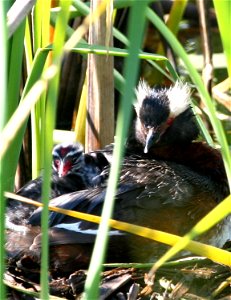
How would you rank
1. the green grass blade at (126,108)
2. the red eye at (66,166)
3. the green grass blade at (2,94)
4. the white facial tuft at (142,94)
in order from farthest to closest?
the white facial tuft at (142,94)
the red eye at (66,166)
the green grass blade at (2,94)
the green grass blade at (126,108)

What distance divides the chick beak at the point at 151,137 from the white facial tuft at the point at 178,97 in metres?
0.22

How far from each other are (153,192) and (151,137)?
18.9 inches

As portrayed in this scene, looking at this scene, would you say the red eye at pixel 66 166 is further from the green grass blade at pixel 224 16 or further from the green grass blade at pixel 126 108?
the green grass blade at pixel 126 108

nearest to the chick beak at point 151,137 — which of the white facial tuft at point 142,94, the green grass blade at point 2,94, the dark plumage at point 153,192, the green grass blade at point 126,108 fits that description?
the dark plumage at point 153,192

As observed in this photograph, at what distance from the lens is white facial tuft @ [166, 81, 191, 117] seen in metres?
4.70

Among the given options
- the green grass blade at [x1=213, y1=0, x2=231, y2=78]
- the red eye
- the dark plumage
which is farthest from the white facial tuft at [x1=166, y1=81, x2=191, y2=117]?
the green grass blade at [x1=213, y1=0, x2=231, y2=78]

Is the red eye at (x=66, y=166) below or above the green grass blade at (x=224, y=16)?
below

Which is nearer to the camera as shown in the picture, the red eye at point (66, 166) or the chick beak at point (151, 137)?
the red eye at point (66, 166)

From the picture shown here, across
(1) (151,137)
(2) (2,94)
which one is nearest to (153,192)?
(1) (151,137)

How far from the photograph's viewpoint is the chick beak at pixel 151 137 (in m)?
4.46

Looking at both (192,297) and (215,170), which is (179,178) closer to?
(215,170)

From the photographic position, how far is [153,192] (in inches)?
163

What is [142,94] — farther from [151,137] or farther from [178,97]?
[151,137]

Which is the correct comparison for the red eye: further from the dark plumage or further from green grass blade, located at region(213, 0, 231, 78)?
green grass blade, located at region(213, 0, 231, 78)
